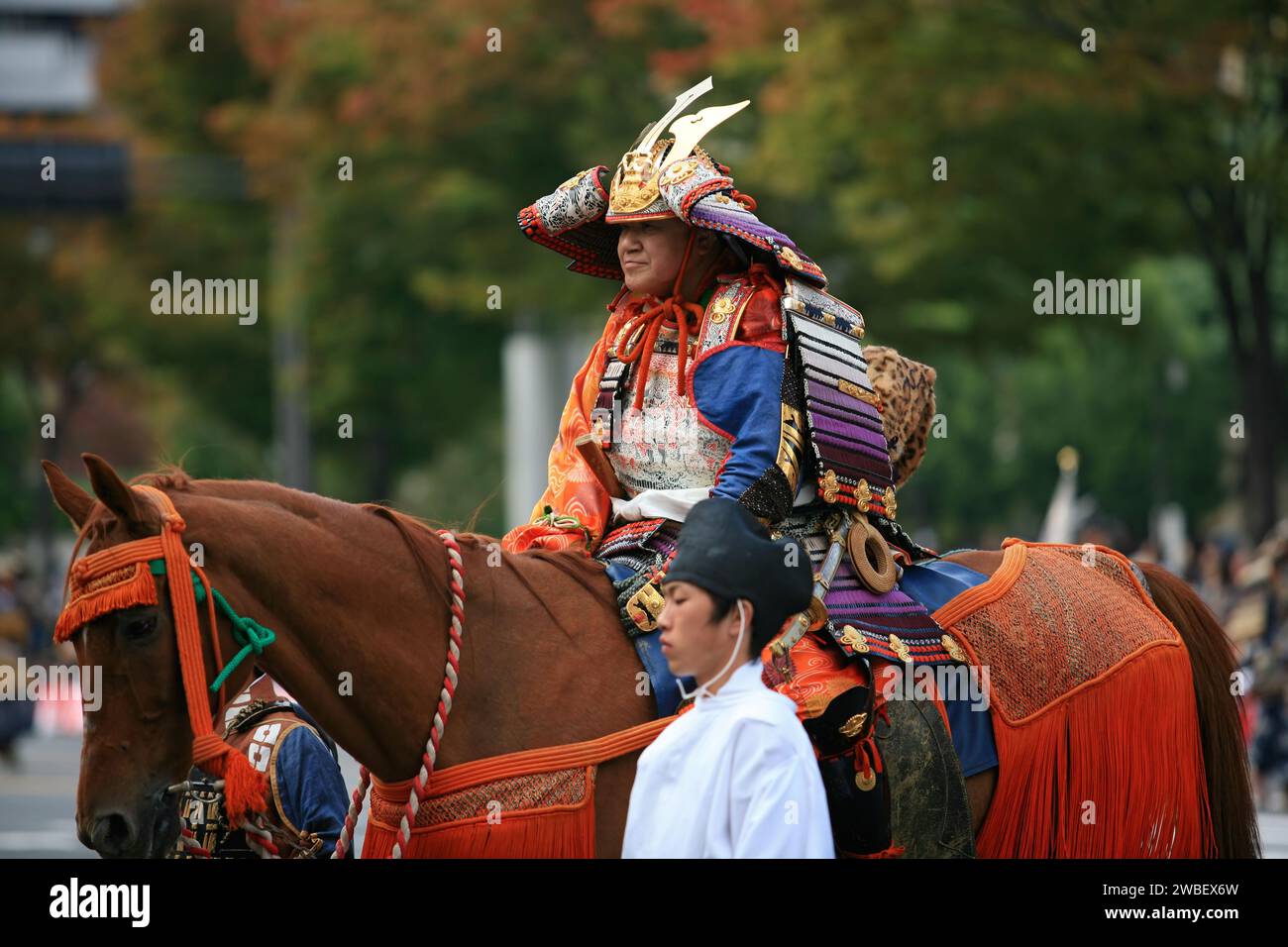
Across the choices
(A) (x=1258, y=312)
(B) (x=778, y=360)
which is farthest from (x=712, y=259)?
(A) (x=1258, y=312)

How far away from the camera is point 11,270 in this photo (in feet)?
109

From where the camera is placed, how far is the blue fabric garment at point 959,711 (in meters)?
5.38

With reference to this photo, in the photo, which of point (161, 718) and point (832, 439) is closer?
point (161, 718)

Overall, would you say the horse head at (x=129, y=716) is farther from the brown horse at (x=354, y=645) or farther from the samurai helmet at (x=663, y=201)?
the samurai helmet at (x=663, y=201)

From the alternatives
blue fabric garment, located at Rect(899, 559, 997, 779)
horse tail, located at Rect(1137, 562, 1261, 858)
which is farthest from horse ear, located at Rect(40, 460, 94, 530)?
horse tail, located at Rect(1137, 562, 1261, 858)

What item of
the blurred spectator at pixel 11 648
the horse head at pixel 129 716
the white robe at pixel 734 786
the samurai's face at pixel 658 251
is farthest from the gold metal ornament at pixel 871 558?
the blurred spectator at pixel 11 648

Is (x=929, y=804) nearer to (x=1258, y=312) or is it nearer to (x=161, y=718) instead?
(x=161, y=718)

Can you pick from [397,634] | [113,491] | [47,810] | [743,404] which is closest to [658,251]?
[743,404]

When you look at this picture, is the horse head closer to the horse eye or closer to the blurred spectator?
the horse eye

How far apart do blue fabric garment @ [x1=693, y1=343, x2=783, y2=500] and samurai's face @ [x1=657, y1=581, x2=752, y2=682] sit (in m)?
1.24

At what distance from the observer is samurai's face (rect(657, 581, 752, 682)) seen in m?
3.66

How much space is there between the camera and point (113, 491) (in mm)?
4207

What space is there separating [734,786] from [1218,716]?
2925mm

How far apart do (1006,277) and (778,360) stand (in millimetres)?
15109
